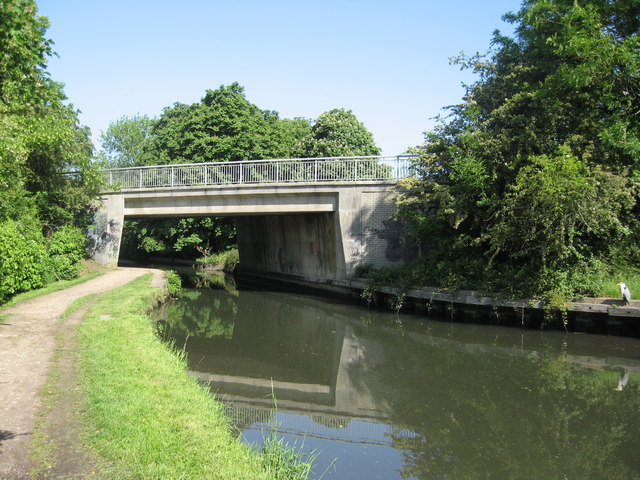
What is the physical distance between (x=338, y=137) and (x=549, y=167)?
67.2 ft

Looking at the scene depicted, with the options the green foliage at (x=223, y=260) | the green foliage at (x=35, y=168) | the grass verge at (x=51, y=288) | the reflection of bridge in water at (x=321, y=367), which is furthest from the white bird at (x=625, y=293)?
the green foliage at (x=223, y=260)

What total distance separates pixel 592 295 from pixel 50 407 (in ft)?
45.2

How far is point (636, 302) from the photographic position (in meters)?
14.3

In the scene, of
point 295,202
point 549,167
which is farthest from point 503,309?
point 295,202

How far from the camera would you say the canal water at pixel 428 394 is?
7.00m

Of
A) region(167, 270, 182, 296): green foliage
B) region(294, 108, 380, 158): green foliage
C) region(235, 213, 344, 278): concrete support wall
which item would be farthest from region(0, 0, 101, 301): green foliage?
region(294, 108, 380, 158): green foliage

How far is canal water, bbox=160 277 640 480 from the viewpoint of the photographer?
23.0 ft

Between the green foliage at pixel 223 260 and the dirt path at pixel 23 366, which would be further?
the green foliage at pixel 223 260

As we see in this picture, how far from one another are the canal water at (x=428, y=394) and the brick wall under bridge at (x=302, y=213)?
538 cm

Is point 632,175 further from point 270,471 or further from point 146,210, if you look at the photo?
point 146,210

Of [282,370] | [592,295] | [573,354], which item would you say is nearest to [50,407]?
[282,370]

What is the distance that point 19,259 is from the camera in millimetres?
15398

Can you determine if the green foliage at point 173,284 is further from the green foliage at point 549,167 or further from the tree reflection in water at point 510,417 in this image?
the tree reflection in water at point 510,417

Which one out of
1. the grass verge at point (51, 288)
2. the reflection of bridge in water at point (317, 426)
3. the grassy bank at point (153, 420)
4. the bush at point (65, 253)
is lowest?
the reflection of bridge in water at point (317, 426)
